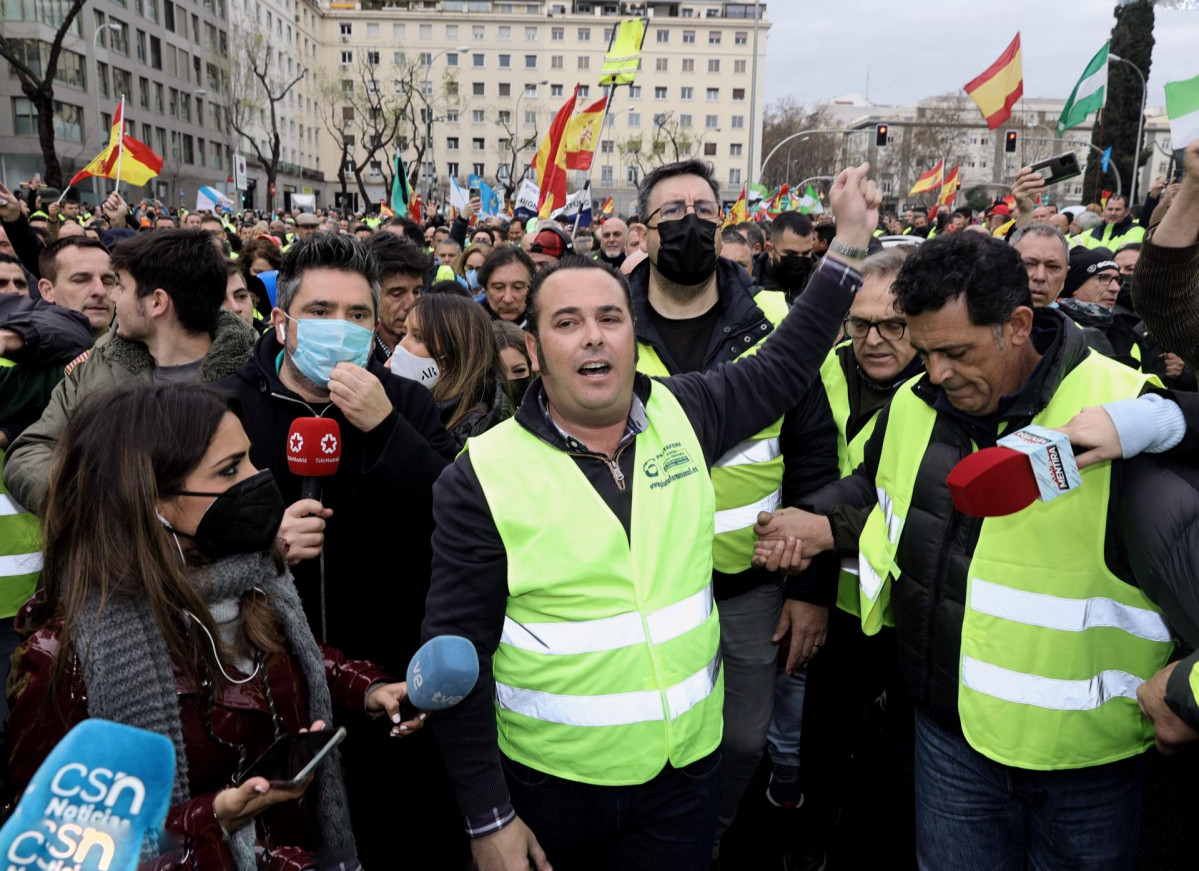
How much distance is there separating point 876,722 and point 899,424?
4.84ft

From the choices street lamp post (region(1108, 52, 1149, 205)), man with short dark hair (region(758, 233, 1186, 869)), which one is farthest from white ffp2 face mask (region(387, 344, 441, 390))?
street lamp post (region(1108, 52, 1149, 205))

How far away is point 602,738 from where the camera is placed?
2.08 metres

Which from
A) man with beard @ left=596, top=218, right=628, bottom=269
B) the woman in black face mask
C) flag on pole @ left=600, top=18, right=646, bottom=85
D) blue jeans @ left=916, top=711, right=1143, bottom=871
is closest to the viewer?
the woman in black face mask

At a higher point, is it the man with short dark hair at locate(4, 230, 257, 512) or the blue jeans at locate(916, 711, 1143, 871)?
the man with short dark hair at locate(4, 230, 257, 512)

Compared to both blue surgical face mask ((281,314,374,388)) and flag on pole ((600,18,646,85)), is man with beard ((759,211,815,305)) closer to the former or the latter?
flag on pole ((600,18,646,85))

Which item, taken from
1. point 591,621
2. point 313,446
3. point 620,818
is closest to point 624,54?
point 313,446

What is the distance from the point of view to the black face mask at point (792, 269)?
7484 mm

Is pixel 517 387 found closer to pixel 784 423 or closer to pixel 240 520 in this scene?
pixel 784 423

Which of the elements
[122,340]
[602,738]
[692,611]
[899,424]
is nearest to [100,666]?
[602,738]

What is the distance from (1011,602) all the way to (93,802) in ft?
6.64

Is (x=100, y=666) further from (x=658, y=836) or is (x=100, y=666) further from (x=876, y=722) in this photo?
(x=876, y=722)

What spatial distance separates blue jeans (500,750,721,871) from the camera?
2.15m

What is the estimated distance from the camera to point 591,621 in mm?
2061

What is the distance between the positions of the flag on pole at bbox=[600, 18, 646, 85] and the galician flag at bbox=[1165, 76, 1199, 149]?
26.2 ft
